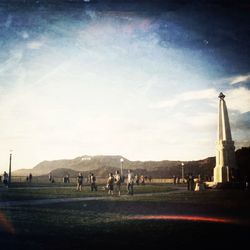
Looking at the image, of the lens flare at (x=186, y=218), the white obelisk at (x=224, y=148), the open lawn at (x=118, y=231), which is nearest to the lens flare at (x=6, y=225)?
the open lawn at (x=118, y=231)

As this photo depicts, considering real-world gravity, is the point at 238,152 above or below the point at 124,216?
Result: above

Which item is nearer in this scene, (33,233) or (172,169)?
(33,233)

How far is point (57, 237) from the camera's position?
7.47 m

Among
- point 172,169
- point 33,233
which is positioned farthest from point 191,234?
point 172,169

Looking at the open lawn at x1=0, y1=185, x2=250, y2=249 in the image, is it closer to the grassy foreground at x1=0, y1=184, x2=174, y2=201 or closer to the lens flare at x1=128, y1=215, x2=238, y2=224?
the lens flare at x1=128, y1=215, x2=238, y2=224

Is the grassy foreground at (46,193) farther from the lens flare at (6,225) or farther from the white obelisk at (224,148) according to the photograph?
the lens flare at (6,225)

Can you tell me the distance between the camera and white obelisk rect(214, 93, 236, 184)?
32.4 meters

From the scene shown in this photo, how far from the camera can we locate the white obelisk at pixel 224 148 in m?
32.4

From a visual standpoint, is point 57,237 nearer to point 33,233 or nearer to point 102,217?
point 33,233

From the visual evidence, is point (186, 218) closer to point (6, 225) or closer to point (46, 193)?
point (6, 225)

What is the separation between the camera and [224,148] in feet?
106

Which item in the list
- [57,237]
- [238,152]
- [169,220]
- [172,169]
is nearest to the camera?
[57,237]

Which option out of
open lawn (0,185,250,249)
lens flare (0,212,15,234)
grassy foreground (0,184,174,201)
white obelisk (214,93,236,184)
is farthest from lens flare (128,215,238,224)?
white obelisk (214,93,236,184)

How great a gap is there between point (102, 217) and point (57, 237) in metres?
3.64
